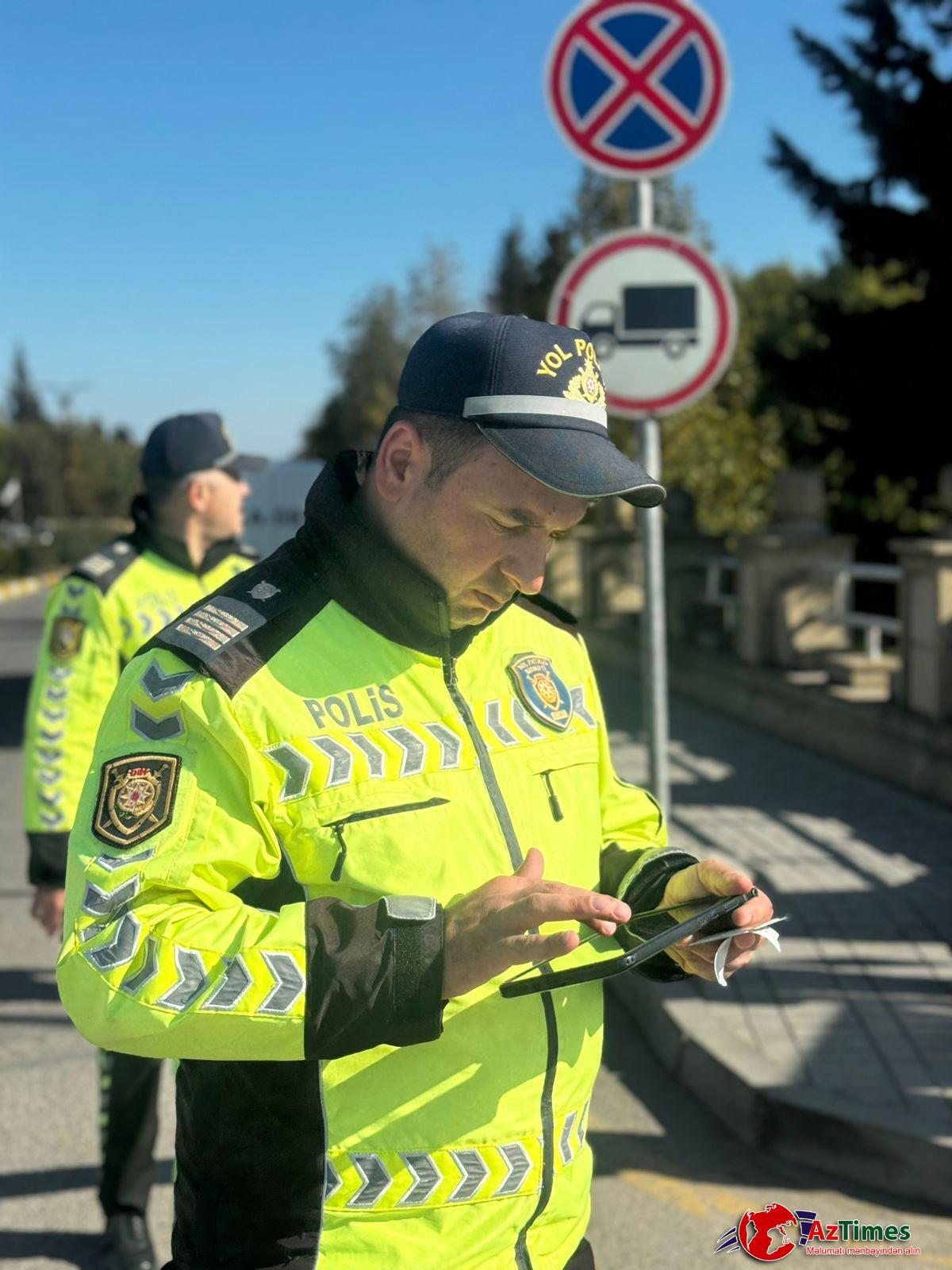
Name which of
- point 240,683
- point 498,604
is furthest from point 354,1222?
point 498,604

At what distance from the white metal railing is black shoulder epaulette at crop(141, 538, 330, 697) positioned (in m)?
7.65

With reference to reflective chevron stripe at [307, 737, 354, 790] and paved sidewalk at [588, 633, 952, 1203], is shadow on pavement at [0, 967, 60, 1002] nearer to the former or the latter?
paved sidewalk at [588, 633, 952, 1203]

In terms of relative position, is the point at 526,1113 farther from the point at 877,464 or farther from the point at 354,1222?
the point at 877,464

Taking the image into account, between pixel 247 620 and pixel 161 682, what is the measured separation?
0.47 feet

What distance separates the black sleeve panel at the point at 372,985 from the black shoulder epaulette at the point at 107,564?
241cm

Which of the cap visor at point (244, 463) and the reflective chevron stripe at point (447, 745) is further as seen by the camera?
the cap visor at point (244, 463)

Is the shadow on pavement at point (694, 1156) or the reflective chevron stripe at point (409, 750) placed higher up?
the reflective chevron stripe at point (409, 750)

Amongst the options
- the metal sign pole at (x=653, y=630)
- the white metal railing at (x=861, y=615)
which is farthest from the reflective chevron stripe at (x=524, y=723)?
the white metal railing at (x=861, y=615)

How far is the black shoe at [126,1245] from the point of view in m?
3.42

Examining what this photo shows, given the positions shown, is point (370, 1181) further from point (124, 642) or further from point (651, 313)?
point (651, 313)

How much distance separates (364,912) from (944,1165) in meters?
2.85

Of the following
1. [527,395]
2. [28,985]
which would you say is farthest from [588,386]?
[28,985]

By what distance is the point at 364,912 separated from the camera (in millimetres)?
1595

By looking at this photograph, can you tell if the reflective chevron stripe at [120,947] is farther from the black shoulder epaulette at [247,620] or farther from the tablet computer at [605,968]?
the tablet computer at [605,968]
